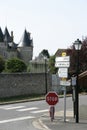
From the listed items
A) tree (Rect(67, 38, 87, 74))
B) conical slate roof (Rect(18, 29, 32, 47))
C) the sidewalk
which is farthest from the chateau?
the sidewalk

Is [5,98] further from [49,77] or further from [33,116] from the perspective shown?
[33,116]

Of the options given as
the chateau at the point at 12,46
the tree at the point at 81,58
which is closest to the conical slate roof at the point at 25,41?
the chateau at the point at 12,46

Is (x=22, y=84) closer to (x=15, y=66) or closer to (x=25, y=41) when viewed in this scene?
(x=15, y=66)

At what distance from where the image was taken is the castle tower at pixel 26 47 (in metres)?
139

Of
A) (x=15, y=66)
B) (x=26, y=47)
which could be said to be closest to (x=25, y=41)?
(x=26, y=47)

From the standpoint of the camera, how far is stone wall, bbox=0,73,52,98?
143 ft

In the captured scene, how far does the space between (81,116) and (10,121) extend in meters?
3.72

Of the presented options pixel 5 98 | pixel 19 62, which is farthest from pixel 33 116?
pixel 19 62

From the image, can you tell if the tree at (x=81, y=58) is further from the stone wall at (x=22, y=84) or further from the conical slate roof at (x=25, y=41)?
the conical slate roof at (x=25, y=41)

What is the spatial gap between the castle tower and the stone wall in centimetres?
8818

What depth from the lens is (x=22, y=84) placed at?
45938 mm

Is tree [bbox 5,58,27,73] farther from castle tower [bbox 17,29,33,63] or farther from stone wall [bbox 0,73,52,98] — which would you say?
castle tower [bbox 17,29,33,63]

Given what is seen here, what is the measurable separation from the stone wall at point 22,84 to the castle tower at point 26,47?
88.2 metres

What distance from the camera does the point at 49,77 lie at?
165 ft
